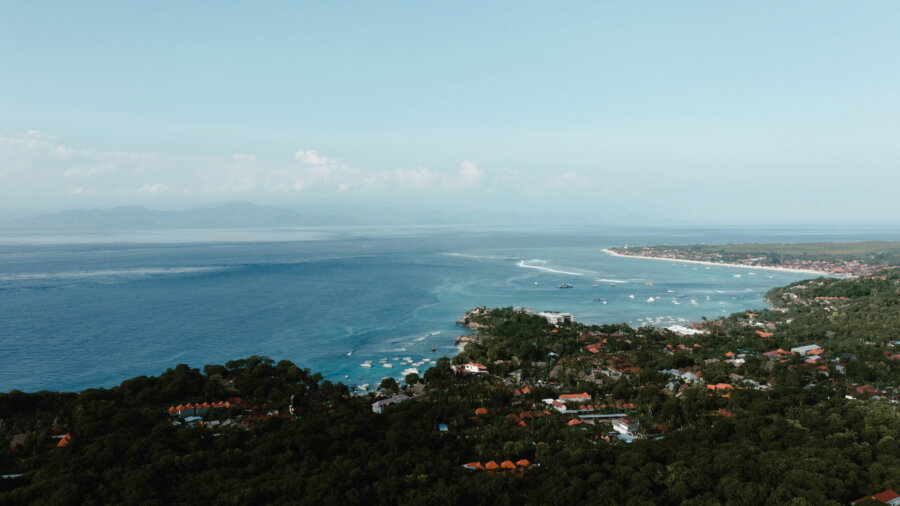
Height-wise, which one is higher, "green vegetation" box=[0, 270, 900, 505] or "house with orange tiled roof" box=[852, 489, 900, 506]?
"house with orange tiled roof" box=[852, 489, 900, 506]

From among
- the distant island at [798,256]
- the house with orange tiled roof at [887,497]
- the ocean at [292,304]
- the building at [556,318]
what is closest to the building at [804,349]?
the ocean at [292,304]

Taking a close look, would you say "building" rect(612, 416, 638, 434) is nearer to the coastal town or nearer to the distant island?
the coastal town

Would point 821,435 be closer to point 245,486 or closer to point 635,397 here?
point 635,397

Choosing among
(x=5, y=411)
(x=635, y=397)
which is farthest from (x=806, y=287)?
(x=5, y=411)

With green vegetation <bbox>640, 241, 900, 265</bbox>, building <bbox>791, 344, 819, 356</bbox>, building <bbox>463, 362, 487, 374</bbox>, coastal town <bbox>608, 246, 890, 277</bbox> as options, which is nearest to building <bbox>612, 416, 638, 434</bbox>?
building <bbox>463, 362, 487, 374</bbox>

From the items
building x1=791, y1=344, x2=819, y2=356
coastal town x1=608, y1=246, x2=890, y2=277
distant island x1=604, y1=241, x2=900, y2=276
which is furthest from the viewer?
distant island x1=604, y1=241, x2=900, y2=276

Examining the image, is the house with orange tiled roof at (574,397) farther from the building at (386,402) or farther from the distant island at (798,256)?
the distant island at (798,256)

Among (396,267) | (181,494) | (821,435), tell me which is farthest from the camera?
(396,267)
